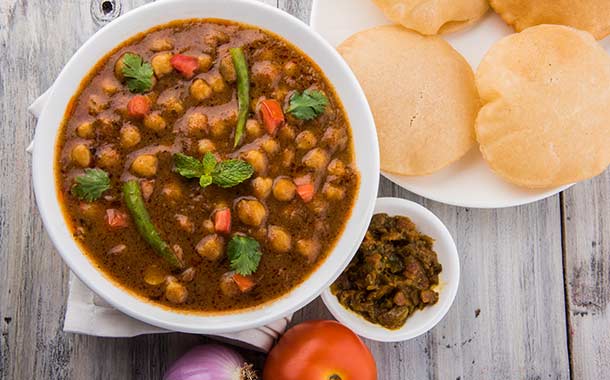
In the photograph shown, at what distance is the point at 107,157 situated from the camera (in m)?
3.11

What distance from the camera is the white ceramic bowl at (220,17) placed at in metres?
3.10

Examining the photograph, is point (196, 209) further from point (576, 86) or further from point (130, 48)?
point (576, 86)

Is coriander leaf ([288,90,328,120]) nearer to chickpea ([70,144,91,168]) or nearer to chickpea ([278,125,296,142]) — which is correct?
chickpea ([278,125,296,142])

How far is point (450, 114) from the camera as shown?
3.74 meters

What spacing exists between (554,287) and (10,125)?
318 centimetres

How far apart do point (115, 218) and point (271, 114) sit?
2.64ft

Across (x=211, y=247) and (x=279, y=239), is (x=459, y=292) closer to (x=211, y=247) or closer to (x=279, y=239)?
(x=279, y=239)

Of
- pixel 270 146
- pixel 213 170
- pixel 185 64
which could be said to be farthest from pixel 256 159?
pixel 185 64

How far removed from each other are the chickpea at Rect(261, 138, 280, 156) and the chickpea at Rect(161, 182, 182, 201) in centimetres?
41

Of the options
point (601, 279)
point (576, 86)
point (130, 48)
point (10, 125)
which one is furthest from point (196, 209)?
point (601, 279)

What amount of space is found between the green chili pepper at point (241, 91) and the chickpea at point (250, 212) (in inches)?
10.2

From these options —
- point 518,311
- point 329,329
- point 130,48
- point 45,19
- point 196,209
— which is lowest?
point 518,311

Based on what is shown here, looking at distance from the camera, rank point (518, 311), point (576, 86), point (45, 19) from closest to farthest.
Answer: point (576, 86) → point (45, 19) → point (518, 311)

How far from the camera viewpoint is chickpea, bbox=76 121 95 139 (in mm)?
3127
